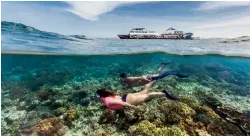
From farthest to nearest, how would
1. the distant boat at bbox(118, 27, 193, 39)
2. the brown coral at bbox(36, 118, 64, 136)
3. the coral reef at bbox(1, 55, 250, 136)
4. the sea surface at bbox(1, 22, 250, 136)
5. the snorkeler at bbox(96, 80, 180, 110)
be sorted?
1. the distant boat at bbox(118, 27, 193, 39)
2. the sea surface at bbox(1, 22, 250, 136)
3. the coral reef at bbox(1, 55, 250, 136)
4. the brown coral at bbox(36, 118, 64, 136)
5. the snorkeler at bbox(96, 80, 180, 110)

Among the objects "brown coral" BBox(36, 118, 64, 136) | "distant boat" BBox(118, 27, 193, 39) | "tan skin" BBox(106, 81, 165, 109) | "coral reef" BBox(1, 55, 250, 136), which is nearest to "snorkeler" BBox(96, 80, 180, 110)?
"tan skin" BBox(106, 81, 165, 109)

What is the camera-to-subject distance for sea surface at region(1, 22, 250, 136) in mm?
7469

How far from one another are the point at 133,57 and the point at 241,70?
537 centimetres

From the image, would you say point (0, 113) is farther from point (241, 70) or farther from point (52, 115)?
point (241, 70)

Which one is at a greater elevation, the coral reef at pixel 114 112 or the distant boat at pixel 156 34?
the distant boat at pixel 156 34

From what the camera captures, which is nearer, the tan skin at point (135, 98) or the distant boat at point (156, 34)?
the tan skin at point (135, 98)

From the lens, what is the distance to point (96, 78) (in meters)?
10.7

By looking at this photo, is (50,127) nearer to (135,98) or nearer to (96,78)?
(135,98)

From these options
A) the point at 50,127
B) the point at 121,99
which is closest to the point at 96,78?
the point at 50,127

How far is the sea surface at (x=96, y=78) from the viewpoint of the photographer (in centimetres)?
747

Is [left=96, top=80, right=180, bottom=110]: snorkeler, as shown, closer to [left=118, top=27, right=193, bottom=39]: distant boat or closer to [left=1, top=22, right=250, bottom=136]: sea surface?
[left=1, top=22, right=250, bottom=136]: sea surface

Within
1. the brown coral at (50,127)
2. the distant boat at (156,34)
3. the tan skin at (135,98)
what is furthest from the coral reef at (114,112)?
the distant boat at (156,34)

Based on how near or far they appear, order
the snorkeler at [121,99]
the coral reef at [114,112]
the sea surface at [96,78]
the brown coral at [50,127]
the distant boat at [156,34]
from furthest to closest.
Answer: the distant boat at [156,34], the sea surface at [96,78], the coral reef at [114,112], the brown coral at [50,127], the snorkeler at [121,99]

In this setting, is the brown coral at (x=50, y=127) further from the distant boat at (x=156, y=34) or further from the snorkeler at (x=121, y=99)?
Answer: the distant boat at (x=156, y=34)
